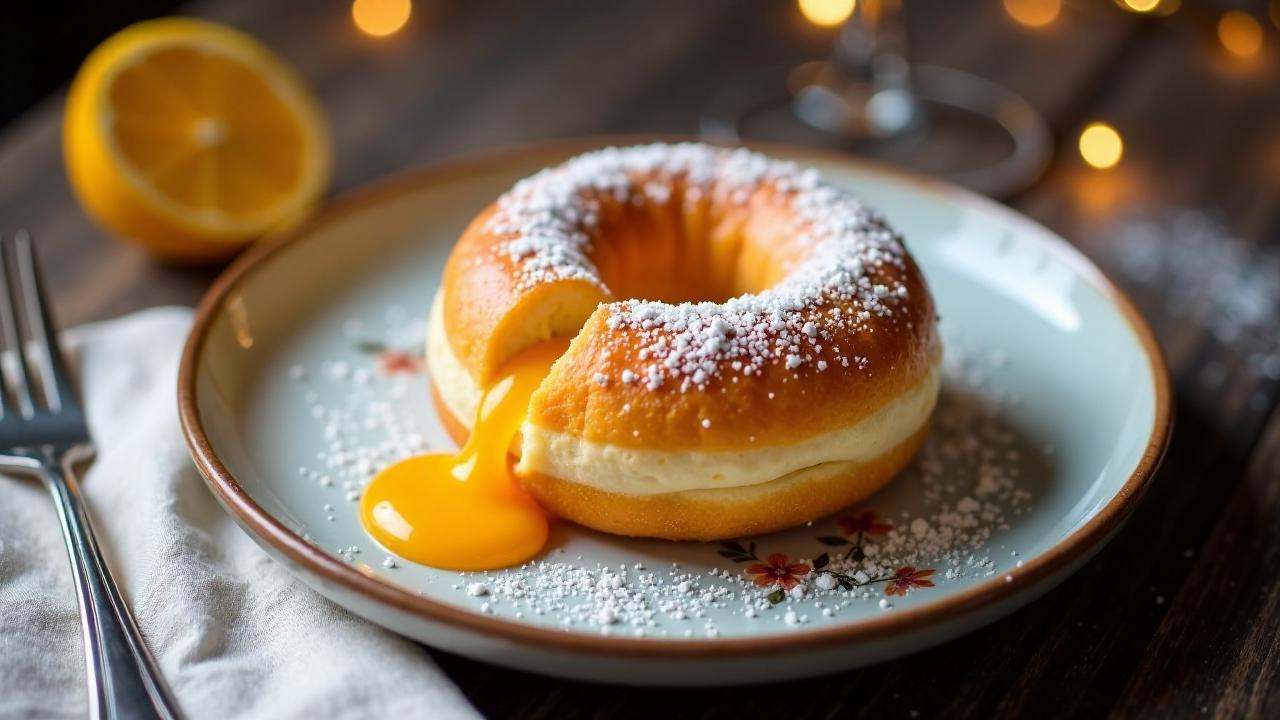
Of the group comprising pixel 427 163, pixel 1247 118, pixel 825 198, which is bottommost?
pixel 1247 118

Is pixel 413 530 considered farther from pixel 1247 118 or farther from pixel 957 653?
pixel 1247 118

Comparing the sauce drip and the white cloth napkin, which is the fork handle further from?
the sauce drip

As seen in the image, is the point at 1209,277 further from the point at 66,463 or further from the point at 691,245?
the point at 66,463

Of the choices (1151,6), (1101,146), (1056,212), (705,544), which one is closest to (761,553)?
(705,544)

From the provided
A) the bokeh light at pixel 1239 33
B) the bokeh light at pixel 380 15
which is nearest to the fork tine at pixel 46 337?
the bokeh light at pixel 380 15

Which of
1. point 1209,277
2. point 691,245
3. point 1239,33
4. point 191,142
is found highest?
point 191,142

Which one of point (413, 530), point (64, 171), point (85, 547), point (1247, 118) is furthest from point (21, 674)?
point (1247, 118)

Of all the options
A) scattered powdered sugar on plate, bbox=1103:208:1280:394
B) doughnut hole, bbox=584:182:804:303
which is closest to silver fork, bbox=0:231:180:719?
doughnut hole, bbox=584:182:804:303
